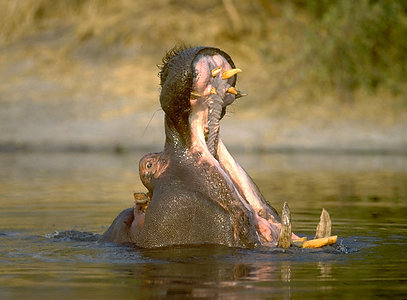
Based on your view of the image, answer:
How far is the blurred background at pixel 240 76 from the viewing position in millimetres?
13461

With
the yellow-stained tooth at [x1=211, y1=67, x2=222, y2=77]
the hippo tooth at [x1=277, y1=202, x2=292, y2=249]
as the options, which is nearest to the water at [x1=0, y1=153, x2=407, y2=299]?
the hippo tooth at [x1=277, y1=202, x2=292, y2=249]

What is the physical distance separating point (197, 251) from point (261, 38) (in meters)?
10.2

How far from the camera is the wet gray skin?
516 centimetres

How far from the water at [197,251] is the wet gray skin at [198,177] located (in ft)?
0.30

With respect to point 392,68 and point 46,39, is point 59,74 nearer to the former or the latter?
point 46,39

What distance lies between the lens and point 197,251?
16.8 ft

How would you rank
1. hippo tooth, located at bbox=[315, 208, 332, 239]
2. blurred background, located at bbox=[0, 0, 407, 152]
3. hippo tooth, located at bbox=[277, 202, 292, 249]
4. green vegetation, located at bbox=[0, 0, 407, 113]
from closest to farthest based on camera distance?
hippo tooth, located at bbox=[277, 202, 292, 249] → hippo tooth, located at bbox=[315, 208, 332, 239] → blurred background, located at bbox=[0, 0, 407, 152] → green vegetation, located at bbox=[0, 0, 407, 113]

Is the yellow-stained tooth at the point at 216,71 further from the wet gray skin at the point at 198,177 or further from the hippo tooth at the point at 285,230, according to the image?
the hippo tooth at the point at 285,230

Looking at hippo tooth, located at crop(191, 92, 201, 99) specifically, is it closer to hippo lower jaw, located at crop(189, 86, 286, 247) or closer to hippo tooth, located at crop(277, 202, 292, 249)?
hippo lower jaw, located at crop(189, 86, 286, 247)

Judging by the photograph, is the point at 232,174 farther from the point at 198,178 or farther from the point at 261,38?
the point at 261,38

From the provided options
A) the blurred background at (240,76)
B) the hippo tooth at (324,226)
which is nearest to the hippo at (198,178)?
the hippo tooth at (324,226)

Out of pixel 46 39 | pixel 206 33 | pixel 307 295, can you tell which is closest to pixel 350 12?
pixel 206 33

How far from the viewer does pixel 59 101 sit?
1451 cm

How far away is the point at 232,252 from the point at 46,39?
11178mm
